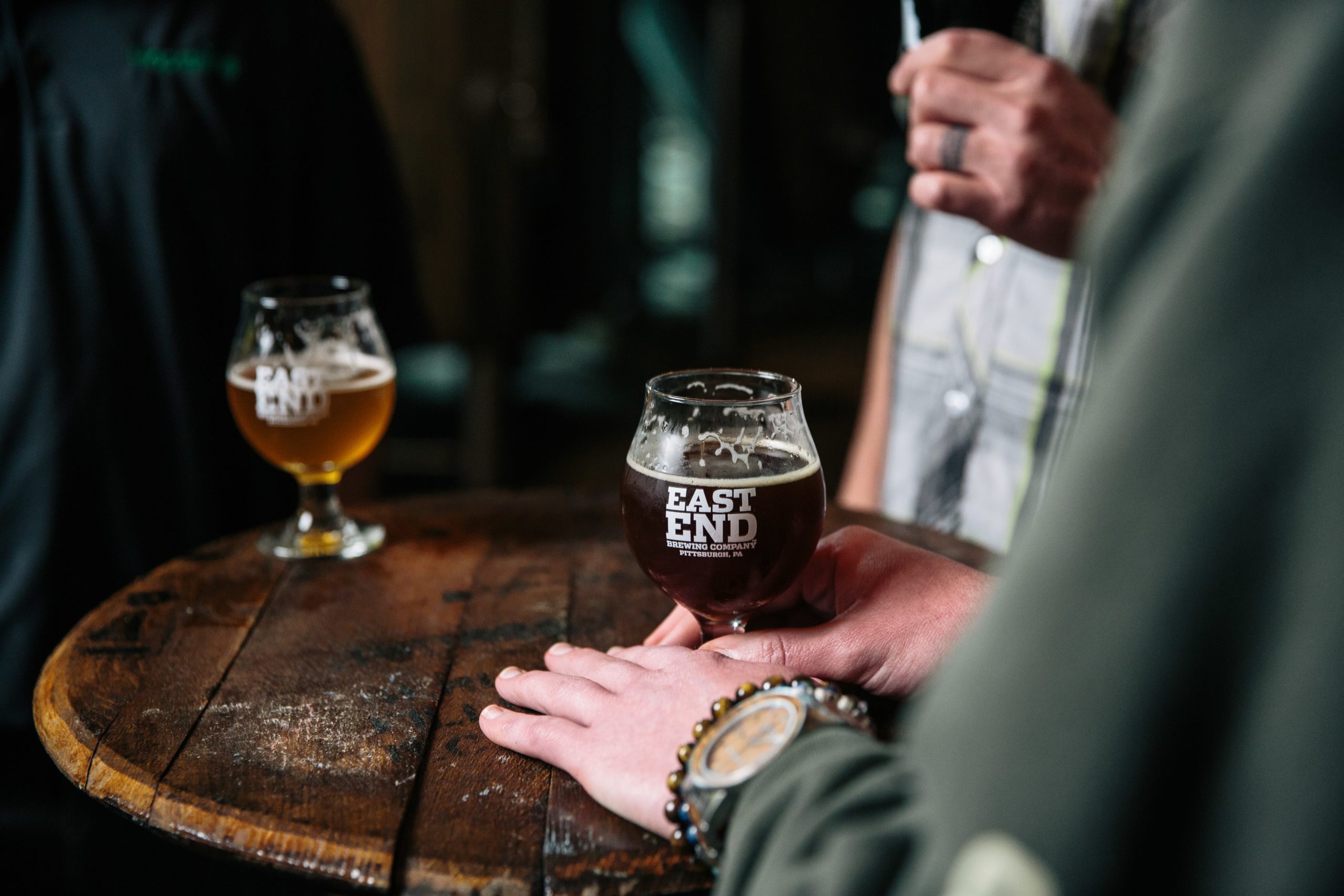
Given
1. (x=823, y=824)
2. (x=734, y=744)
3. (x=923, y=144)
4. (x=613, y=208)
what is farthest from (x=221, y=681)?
(x=613, y=208)

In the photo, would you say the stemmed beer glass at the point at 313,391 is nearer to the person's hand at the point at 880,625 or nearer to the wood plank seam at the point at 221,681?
the wood plank seam at the point at 221,681

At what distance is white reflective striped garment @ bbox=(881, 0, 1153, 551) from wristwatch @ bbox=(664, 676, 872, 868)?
87 centimetres

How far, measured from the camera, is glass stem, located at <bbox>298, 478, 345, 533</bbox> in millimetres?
1284

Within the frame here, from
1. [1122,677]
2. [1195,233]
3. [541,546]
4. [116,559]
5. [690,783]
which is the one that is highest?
[1195,233]

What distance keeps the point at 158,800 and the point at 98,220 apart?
4.15ft

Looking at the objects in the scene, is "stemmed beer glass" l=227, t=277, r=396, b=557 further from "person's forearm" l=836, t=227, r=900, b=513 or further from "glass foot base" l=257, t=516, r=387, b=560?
"person's forearm" l=836, t=227, r=900, b=513

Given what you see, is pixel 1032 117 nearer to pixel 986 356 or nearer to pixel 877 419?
pixel 986 356

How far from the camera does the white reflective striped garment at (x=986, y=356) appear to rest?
147 cm

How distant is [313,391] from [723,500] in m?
0.54

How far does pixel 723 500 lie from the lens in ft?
2.76

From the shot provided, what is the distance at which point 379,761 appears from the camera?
794 millimetres

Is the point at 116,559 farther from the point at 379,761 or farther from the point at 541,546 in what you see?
the point at 379,761

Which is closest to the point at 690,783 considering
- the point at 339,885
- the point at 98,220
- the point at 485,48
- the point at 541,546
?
the point at 339,885

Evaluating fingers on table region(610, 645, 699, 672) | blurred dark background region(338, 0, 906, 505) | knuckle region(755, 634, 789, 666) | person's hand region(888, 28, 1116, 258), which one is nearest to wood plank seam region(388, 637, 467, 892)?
fingers on table region(610, 645, 699, 672)
